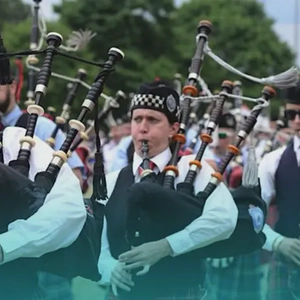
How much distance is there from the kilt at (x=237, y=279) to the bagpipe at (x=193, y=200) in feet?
0.47

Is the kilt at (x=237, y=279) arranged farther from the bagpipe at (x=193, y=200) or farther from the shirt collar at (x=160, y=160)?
the shirt collar at (x=160, y=160)

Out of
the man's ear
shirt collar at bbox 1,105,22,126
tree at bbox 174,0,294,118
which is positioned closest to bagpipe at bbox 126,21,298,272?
the man's ear

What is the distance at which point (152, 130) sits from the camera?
3.19 metres

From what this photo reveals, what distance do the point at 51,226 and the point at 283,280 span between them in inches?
49.6

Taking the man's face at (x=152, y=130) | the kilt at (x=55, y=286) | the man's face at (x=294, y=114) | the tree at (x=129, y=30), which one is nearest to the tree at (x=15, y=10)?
the tree at (x=129, y=30)

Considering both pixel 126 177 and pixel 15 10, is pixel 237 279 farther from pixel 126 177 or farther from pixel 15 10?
pixel 15 10

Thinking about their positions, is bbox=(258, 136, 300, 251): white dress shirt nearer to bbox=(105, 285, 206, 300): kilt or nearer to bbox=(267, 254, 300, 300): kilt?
bbox=(267, 254, 300, 300): kilt

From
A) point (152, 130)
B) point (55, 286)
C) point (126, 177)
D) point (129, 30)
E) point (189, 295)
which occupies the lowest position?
point (55, 286)

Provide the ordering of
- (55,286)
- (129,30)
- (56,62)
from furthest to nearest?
(129,30) < (56,62) < (55,286)

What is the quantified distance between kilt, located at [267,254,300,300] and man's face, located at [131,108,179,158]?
2.28ft

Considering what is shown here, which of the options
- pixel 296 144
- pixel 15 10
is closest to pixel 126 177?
pixel 296 144

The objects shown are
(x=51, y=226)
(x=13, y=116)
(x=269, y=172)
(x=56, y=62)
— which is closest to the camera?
(x=51, y=226)

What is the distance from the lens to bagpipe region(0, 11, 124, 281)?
92.4 inches

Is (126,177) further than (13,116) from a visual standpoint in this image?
No
